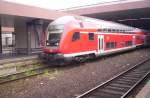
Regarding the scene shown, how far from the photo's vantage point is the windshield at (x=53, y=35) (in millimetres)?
15395

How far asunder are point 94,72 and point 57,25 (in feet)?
13.8

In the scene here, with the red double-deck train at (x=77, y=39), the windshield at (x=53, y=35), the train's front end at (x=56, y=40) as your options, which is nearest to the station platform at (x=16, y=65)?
the train's front end at (x=56, y=40)

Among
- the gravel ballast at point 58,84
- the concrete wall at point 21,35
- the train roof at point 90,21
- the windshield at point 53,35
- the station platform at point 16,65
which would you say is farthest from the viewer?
the concrete wall at point 21,35

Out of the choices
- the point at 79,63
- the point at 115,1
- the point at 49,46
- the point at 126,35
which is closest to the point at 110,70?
the point at 79,63

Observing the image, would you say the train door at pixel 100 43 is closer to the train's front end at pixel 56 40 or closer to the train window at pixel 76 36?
the train window at pixel 76 36

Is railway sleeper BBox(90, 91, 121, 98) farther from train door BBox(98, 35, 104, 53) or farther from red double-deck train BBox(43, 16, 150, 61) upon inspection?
train door BBox(98, 35, 104, 53)

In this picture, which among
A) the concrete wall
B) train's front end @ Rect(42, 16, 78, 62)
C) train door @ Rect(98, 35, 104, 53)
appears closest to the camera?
train's front end @ Rect(42, 16, 78, 62)

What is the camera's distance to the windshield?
15.4m

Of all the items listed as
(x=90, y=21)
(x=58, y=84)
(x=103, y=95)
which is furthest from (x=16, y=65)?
(x=103, y=95)

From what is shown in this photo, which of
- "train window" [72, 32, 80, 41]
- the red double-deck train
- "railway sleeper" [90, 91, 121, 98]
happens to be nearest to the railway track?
"railway sleeper" [90, 91, 121, 98]

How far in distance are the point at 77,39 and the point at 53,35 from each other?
1.62m

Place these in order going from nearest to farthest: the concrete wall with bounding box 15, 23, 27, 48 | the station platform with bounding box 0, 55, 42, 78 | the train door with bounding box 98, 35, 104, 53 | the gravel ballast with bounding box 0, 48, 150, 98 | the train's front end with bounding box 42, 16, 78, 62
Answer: the gravel ballast with bounding box 0, 48, 150, 98, the station platform with bounding box 0, 55, 42, 78, the train's front end with bounding box 42, 16, 78, 62, the train door with bounding box 98, 35, 104, 53, the concrete wall with bounding box 15, 23, 27, 48

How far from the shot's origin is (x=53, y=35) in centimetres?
1590

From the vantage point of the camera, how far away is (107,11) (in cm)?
3177
